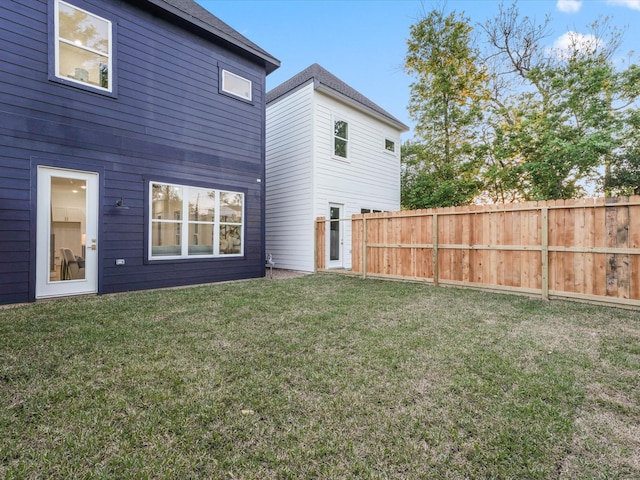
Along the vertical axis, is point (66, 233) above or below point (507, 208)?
below

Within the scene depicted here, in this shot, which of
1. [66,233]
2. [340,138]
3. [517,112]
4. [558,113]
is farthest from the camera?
[517,112]

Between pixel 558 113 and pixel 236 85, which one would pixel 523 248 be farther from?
pixel 558 113

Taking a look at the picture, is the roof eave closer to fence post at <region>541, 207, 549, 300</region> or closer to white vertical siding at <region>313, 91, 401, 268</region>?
white vertical siding at <region>313, 91, 401, 268</region>

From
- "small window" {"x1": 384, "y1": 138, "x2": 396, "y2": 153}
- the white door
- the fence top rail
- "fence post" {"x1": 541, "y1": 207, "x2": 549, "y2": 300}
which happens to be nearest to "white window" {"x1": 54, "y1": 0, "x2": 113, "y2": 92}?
the white door

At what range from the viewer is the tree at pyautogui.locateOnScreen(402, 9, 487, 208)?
37.8 feet

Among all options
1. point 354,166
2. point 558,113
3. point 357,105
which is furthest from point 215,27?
point 558,113

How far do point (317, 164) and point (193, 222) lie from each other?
3851 millimetres

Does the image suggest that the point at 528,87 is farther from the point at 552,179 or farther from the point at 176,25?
the point at 176,25

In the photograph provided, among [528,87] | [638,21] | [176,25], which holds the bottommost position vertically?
[176,25]

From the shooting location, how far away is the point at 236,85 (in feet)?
24.4

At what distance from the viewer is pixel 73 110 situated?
203 inches

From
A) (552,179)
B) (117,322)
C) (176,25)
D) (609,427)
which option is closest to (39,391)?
(117,322)

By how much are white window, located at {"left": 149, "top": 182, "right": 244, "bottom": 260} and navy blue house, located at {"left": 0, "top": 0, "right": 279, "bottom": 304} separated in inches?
1.0

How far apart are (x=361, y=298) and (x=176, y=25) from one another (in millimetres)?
6703
